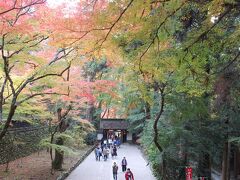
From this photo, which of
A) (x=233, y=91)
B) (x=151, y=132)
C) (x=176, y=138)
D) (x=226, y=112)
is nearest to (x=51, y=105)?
(x=151, y=132)

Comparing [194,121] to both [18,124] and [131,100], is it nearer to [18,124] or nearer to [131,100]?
[131,100]

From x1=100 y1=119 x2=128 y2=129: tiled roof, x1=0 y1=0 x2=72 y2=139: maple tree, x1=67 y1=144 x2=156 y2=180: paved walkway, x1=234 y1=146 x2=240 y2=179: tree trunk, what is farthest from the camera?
x1=100 y1=119 x2=128 y2=129: tiled roof

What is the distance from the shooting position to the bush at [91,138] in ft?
136

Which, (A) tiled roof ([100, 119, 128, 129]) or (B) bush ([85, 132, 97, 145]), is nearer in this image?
(B) bush ([85, 132, 97, 145])

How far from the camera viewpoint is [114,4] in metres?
6.48

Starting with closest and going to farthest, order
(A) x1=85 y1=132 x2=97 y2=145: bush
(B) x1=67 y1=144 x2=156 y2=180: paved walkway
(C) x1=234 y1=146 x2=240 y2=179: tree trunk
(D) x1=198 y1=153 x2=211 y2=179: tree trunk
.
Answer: (D) x1=198 y1=153 x2=211 y2=179: tree trunk, (C) x1=234 y1=146 x2=240 y2=179: tree trunk, (B) x1=67 y1=144 x2=156 y2=180: paved walkway, (A) x1=85 y1=132 x2=97 y2=145: bush

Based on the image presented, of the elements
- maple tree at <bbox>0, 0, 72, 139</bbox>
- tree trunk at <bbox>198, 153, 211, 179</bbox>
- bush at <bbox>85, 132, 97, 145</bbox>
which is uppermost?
maple tree at <bbox>0, 0, 72, 139</bbox>

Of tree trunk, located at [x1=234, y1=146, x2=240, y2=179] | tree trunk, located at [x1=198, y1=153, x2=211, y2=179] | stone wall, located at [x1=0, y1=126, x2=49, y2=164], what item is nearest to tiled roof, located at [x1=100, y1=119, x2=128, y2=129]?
stone wall, located at [x1=0, y1=126, x2=49, y2=164]

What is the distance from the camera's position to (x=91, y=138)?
41969mm

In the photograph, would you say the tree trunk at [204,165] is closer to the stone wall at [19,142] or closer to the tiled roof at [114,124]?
the stone wall at [19,142]

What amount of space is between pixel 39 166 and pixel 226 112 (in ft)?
43.6

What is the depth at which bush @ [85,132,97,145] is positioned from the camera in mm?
41472

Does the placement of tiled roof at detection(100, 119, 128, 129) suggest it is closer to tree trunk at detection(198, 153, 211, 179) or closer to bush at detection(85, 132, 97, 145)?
bush at detection(85, 132, 97, 145)

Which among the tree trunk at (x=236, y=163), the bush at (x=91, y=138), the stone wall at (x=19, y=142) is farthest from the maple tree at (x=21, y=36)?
the bush at (x=91, y=138)
